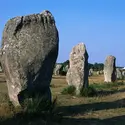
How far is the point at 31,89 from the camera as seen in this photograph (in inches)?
476

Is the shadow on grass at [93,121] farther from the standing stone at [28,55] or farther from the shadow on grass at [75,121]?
the standing stone at [28,55]

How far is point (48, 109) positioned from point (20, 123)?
150 cm

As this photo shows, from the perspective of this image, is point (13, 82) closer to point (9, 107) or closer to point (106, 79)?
point (9, 107)

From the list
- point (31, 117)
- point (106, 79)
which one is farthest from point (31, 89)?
point (106, 79)

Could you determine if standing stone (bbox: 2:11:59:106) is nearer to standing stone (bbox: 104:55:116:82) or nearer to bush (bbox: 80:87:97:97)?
bush (bbox: 80:87:97:97)

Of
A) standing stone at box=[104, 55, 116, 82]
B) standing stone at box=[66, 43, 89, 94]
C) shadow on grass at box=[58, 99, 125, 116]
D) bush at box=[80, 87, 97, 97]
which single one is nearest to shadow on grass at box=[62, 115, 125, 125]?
shadow on grass at box=[58, 99, 125, 116]

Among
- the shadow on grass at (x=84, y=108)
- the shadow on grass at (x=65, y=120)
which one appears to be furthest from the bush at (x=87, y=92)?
the shadow on grass at (x=65, y=120)

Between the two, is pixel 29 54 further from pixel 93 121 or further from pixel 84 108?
pixel 84 108

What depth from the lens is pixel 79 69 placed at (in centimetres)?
1958

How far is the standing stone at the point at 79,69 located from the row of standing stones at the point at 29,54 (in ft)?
22.6

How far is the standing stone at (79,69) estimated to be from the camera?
1941 cm

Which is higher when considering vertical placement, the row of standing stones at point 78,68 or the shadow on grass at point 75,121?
the row of standing stones at point 78,68

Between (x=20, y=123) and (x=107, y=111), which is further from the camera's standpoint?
(x=107, y=111)

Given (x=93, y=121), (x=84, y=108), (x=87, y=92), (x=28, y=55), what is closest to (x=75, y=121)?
(x=93, y=121)
